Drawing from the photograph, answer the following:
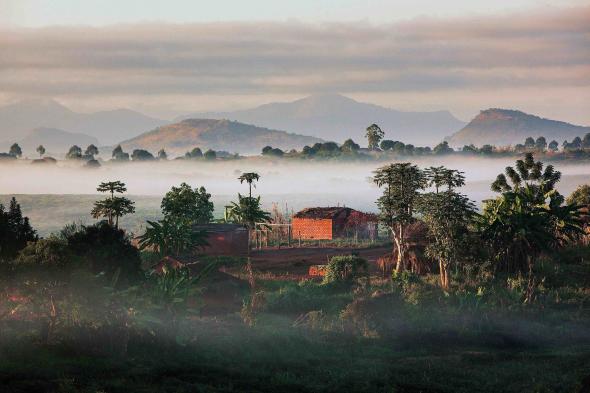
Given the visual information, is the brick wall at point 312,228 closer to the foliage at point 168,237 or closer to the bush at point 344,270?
the foliage at point 168,237

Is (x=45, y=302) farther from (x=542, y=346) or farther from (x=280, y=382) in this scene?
(x=542, y=346)

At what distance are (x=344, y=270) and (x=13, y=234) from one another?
2227cm

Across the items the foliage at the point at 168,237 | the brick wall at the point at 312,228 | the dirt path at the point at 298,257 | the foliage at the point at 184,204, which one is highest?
the foliage at the point at 184,204

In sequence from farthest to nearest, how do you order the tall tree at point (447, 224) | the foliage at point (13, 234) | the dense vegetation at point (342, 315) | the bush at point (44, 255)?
the tall tree at point (447, 224)
the foliage at point (13, 234)
the bush at point (44, 255)
the dense vegetation at point (342, 315)

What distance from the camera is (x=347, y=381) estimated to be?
30.6 metres

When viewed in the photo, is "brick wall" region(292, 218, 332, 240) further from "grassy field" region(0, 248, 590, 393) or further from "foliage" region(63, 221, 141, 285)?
"foliage" region(63, 221, 141, 285)

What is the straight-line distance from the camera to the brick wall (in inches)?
3654

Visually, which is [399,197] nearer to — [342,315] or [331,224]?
[342,315]

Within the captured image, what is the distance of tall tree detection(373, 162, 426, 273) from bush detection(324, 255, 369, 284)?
285cm

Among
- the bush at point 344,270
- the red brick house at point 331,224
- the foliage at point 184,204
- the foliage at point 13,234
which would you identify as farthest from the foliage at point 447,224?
the red brick house at point 331,224

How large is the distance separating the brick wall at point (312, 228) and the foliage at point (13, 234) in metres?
56.2

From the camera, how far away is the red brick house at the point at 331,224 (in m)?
92.6

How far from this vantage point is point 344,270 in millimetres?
53812

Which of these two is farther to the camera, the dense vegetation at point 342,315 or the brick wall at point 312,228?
the brick wall at point 312,228
